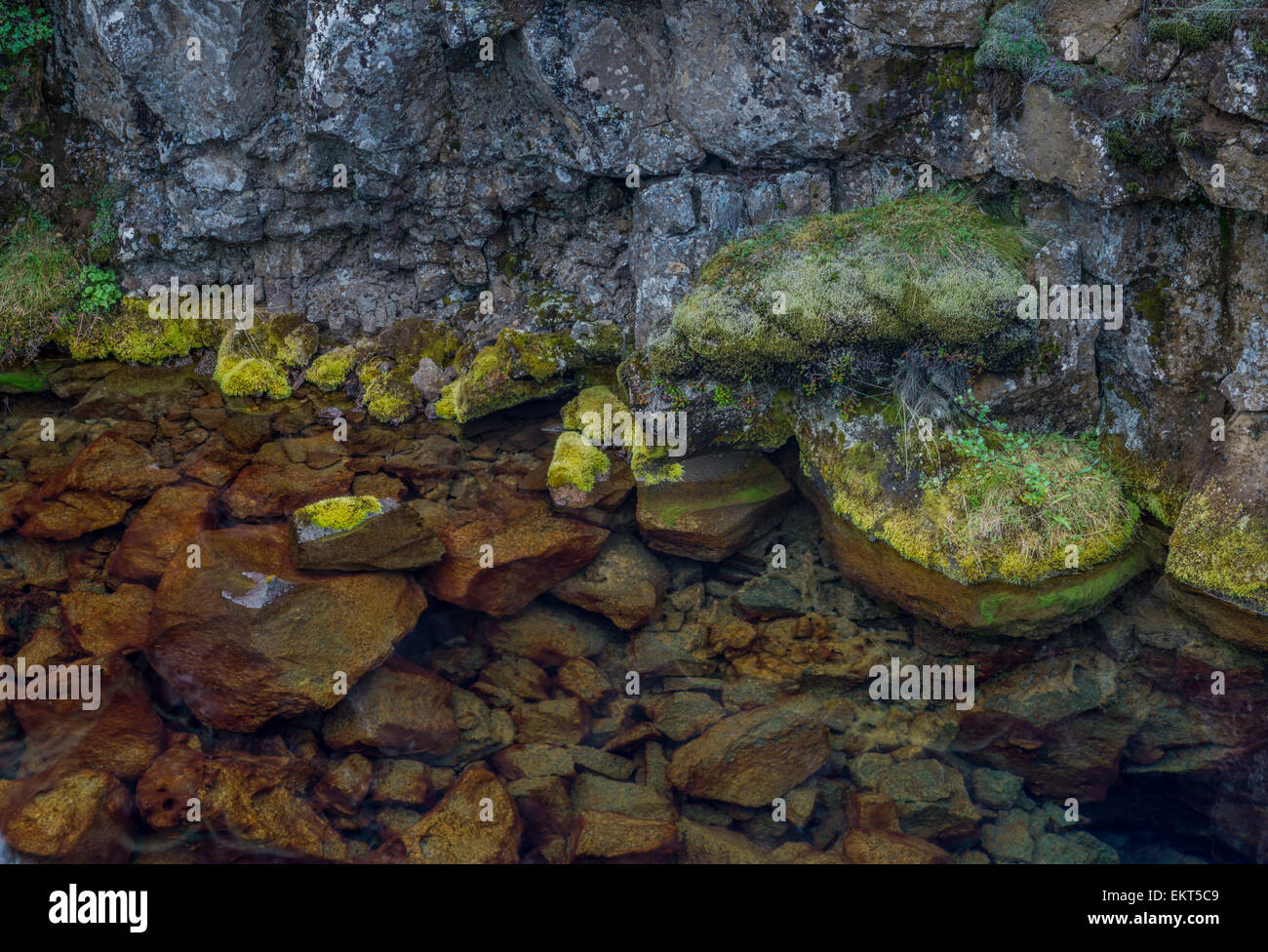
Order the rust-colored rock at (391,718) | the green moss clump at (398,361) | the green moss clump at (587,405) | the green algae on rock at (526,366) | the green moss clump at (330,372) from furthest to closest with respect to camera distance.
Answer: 1. the green moss clump at (330,372)
2. the green moss clump at (398,361)
3. the green algae on rock at (526,366)
4. the green moss clump at (587,405)
5. the rust-colored rock at (391,718)

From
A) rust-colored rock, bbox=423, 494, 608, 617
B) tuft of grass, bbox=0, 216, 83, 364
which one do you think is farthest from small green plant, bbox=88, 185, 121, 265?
rust-colored rock, bbox=423, 494, 608, 617

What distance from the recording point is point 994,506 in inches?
338

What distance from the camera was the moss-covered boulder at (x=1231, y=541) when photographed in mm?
7941

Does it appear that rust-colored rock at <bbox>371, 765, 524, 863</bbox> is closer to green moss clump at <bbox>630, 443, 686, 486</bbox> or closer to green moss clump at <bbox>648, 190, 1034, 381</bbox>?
green moss clump at <bbox>630, 443, 686, 486</bbox>

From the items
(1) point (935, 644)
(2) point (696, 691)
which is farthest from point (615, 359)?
(1) point (935, 644)

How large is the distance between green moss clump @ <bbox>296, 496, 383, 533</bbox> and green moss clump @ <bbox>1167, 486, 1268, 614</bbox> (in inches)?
284

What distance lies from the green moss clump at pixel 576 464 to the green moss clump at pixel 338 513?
70.8 inches

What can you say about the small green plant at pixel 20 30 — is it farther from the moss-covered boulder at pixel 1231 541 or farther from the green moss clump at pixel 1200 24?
the moss-covered boulder at pixel 1231 541

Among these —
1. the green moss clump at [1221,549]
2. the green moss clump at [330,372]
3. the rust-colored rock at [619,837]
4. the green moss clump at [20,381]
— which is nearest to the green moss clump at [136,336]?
the green moss clump at [20,381]

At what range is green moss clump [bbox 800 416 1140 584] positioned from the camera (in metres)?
8.47

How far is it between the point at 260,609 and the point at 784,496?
5194 millimetres

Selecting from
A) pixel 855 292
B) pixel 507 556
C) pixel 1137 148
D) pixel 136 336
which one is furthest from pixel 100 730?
pixel 1137 148

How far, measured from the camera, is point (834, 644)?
9.37 meters

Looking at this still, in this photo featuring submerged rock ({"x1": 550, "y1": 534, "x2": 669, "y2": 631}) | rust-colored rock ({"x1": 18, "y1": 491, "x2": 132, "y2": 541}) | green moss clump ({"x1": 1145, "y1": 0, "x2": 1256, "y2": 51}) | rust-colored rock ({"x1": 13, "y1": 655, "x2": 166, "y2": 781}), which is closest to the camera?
green moss clump ({"x1": 1145, "y1": 0, "x2": 1256, "y2": 51})
